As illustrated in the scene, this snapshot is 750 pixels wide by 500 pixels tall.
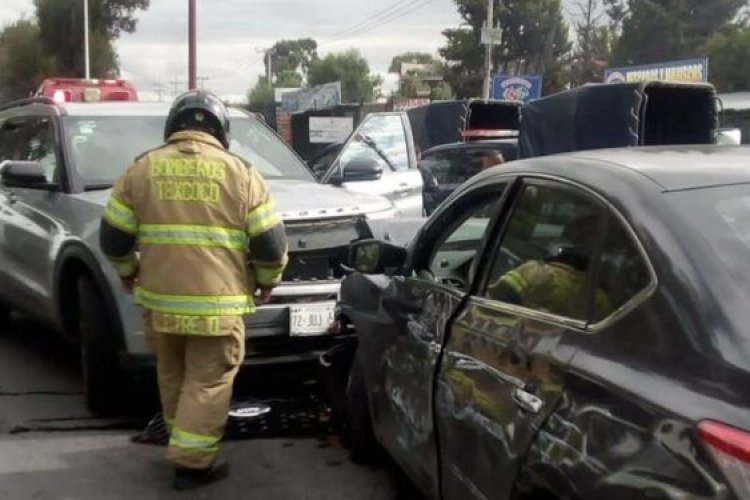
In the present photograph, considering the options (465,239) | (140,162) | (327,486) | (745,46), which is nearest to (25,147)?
(140,162)

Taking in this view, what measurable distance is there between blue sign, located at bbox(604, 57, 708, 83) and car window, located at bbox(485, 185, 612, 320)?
26.0 meters

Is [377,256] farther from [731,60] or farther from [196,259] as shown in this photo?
[731,60]

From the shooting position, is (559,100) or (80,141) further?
(559,100)

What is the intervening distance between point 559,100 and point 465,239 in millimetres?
5889

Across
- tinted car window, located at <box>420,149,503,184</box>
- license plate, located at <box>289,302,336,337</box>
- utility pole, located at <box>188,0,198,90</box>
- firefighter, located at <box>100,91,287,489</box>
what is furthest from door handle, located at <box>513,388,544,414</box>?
utility pole, located at <box>188,0,198,90</box>

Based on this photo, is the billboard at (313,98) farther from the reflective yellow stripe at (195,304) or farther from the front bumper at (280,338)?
the reflective yellow stripe at (195,304)

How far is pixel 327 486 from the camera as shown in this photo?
4.61 m

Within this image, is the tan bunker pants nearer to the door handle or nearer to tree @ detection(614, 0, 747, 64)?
the door handle

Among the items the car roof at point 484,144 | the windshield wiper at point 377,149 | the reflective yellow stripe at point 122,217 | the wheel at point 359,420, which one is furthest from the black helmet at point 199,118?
the car roof at point 484,144

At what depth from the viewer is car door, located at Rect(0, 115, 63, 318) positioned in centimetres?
615

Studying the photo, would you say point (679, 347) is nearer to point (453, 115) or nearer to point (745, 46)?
point (453, 115)

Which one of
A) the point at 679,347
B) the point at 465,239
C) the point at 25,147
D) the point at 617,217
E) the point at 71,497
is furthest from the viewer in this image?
the point at 25,147

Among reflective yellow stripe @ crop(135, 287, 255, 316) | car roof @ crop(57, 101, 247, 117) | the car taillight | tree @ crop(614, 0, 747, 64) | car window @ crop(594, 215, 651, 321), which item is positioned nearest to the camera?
the car taillight

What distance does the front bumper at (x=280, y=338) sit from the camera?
512 cm
